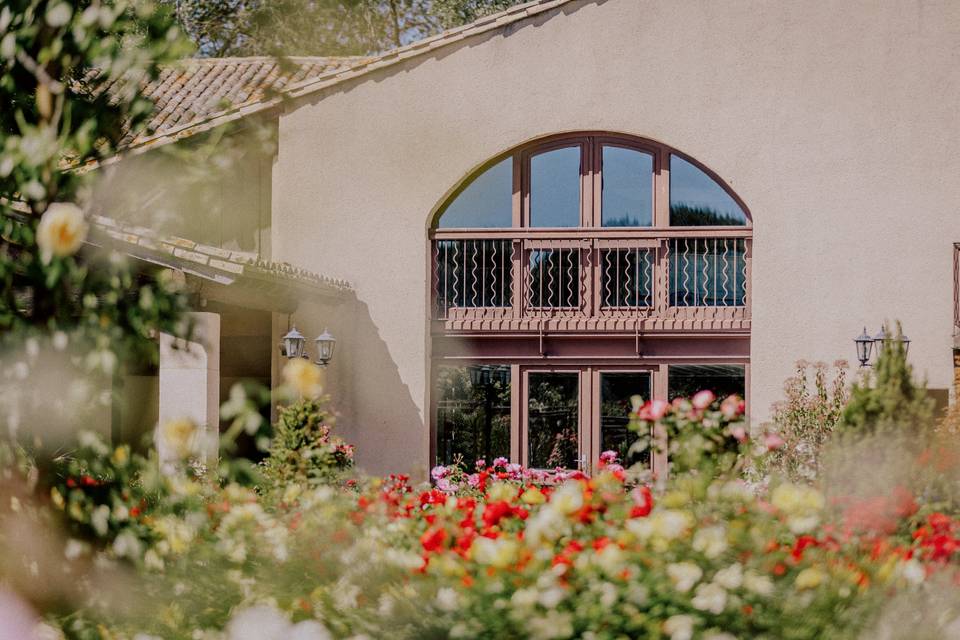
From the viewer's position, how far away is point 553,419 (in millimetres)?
13688

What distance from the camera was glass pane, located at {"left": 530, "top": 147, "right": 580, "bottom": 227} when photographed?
13656mm

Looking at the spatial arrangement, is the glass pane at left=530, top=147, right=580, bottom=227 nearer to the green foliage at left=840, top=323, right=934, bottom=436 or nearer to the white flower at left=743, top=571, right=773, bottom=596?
the green foliage at left=840, top=323, right=934, bottom=436

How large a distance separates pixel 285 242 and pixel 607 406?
15.1 ft

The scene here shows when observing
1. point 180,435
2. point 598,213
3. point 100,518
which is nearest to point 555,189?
point 598,213

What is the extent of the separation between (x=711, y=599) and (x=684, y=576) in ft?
0.38

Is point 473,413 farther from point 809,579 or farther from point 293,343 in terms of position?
point 809,579

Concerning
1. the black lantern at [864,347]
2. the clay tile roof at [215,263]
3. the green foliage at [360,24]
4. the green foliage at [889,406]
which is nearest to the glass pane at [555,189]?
the clay tile roof at [215,263]

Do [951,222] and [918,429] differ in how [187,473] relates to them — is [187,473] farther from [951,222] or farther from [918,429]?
[951,222]

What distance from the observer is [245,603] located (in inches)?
154

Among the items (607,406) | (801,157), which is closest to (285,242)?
(607,406)

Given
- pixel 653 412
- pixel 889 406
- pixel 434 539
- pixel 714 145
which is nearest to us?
pixel 434 539

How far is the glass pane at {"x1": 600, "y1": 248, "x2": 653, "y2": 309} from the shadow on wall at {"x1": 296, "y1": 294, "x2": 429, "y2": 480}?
9.33 ft

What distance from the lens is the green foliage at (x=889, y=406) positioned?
17.7ft

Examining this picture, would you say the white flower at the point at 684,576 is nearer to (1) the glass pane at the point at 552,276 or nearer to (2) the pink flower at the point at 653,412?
(2) the pink flower at the point at 653,412
